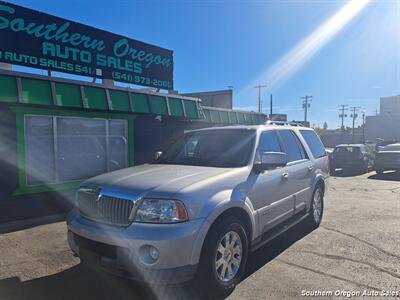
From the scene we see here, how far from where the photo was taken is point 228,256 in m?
3.70

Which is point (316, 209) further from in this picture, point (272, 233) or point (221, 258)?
point (221, 258)

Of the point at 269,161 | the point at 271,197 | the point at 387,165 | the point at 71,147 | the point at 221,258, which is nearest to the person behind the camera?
the point at 221,258

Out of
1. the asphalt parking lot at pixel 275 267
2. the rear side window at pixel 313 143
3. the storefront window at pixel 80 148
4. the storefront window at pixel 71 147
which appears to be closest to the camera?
the asphalt parking lot at pixel 275 267

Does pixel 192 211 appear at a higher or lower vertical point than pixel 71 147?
lower

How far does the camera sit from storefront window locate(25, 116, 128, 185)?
764cm

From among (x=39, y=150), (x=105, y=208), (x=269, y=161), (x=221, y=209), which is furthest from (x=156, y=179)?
(x=39, y=150)

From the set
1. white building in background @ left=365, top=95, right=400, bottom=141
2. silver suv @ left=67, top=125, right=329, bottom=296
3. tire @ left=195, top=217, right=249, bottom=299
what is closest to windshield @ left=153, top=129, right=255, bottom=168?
silver suv @ left=67, top=125, right=329, bottom=296

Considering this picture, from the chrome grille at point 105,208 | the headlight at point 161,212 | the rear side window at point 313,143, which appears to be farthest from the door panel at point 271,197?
the rear side window at point 313,143

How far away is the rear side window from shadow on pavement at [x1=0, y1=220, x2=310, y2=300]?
2.83 meters

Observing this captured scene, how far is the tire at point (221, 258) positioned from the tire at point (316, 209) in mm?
2683

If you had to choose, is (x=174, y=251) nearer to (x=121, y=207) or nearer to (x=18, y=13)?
(x=121, y=207)

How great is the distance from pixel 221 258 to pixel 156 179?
1.13 metres

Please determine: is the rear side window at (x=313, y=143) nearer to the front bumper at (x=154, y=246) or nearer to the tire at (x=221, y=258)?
the tire at (x=221, y=258)

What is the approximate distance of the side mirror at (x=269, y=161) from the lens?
411 cm
